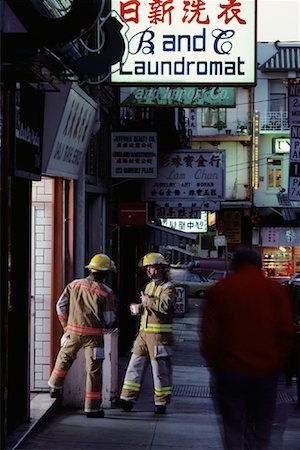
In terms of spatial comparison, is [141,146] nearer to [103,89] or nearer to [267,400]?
[103,89]

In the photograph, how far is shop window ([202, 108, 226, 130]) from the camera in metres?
43.6

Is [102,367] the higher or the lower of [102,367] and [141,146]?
the lower

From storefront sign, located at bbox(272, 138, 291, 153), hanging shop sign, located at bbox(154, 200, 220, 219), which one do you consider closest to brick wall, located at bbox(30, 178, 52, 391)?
hanging shop sign, located at bbox(154, 200, 220, 219)

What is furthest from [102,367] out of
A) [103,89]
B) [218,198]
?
[218,198]

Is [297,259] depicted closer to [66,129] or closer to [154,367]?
[154,367]

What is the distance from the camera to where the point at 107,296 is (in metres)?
10.0

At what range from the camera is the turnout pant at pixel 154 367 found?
10484 mm

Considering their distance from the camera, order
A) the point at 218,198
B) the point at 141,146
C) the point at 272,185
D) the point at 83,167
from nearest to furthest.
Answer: the point at 83,167
the point at 141,146
the point at 218,198
the point at 272,185

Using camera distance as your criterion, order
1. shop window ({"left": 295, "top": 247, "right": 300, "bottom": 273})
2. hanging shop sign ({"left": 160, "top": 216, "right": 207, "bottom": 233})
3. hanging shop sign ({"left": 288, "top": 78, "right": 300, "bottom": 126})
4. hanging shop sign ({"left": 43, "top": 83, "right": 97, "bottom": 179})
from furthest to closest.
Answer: shop window ({"left": 295, "top": 247, "right": 300, "bottom": 273}) < hanging shop sign ({"left": 160, "top": 216, "right": 207, "bottom": 233}) < hanging shop sign ({"left": 288, "top": 78, "right": 300, "bottom": 126}) < hanging shop sign ({"left": 43, "top": 83, "right": 97, "bottom": 179})

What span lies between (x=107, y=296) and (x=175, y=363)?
6.27 meters

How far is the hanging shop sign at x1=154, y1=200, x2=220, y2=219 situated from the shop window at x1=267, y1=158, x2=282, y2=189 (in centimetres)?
2505

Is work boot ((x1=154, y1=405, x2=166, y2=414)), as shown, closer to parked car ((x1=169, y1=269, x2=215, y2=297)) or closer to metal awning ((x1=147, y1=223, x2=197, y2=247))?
metal awning ((x1=147, y1=223, x2=197, y2=247))

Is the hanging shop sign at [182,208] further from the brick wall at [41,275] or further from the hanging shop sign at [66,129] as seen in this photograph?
the hanging shop sign at [66,129]

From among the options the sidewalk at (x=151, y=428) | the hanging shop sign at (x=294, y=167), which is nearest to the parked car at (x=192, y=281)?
the hanging shop sign at (x=294, y=167)
